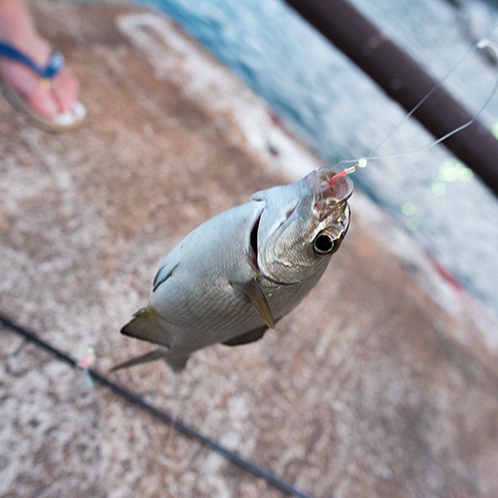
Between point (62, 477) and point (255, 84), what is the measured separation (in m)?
4.00

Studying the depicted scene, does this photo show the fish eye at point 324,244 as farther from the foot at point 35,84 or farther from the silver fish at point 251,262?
the foot at point 35,84

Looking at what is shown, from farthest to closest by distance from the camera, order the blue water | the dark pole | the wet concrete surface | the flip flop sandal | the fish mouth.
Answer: the blue water → the flip flop sandal → the wet concrete surface → the dark pole → the fish mouth

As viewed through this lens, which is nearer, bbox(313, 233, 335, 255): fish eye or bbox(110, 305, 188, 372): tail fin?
bbox(313, 233, 335, 255): fish eye

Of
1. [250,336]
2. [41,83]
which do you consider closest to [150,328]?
[250,336]

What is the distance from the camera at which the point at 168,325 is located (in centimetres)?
100

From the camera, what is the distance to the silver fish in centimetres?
77

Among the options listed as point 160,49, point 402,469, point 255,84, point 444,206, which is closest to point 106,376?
point 402,469

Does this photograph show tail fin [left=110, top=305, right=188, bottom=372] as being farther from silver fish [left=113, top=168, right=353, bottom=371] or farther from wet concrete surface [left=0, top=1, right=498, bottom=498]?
wet concrete surface [left=0, top=1, right=498, bottom=498]

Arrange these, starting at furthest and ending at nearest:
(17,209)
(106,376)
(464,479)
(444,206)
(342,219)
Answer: (444,206), (464,479), (17,209), (106,376), (342,219)

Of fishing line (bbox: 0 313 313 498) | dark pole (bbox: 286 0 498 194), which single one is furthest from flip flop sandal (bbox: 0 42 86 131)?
dark pole (bbox: 286 0 498 194)

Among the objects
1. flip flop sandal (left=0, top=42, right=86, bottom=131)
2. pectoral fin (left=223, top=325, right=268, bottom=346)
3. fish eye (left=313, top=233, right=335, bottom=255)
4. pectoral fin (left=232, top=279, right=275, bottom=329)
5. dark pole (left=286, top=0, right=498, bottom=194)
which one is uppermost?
dark pole (left=286, top=0, right=498, bottom=194)

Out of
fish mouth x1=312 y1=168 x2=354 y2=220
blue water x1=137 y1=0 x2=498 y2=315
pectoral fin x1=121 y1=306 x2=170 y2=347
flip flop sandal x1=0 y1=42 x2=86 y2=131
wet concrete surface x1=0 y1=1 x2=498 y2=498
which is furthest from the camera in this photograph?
blue water x1=137 y1=0 x2=498 y2=315

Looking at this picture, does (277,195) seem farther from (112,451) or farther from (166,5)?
(166,5)

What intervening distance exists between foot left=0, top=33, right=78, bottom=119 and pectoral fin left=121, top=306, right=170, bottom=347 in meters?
1.66
